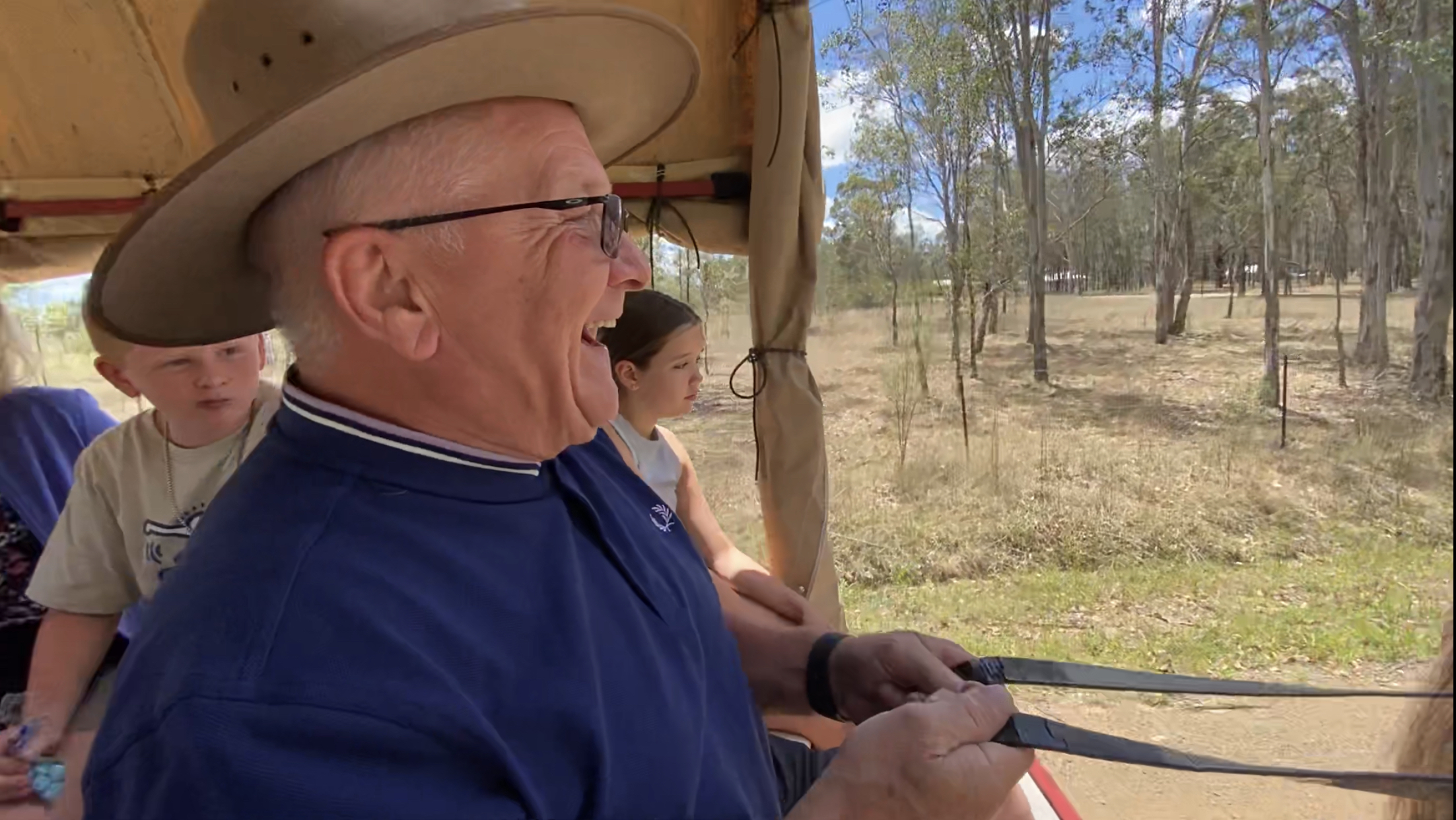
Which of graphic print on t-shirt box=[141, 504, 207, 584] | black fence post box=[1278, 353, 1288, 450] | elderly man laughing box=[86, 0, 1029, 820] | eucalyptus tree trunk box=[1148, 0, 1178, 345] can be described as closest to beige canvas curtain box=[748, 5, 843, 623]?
elderly man laughing box=[86, 0, 1029, 820]

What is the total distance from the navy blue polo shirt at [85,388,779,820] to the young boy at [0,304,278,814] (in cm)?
88

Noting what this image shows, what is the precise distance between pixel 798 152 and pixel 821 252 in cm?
34

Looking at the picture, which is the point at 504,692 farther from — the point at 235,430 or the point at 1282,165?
the point at 1282,165

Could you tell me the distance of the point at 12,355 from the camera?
2131mm

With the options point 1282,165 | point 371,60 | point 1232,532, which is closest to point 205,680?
point 371,60

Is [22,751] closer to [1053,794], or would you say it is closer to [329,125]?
[329,125]

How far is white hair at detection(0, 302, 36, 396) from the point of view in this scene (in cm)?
211

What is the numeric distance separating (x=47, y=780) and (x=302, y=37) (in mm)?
1543

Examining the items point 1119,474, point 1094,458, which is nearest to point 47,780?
point 1119,474

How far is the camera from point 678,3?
2389 mm

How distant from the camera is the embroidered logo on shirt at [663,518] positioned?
1388 mm

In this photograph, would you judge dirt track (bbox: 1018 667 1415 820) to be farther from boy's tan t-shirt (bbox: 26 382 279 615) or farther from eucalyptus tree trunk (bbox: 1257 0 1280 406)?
eucalyptus tree trunk (bbox: 1257 0 1280 406)

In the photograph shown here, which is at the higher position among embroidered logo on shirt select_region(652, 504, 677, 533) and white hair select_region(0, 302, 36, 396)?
white hair select_region(0, 302, 36, 396)

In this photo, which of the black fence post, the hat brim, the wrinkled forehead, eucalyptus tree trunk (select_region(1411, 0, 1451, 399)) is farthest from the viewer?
the black fence post
